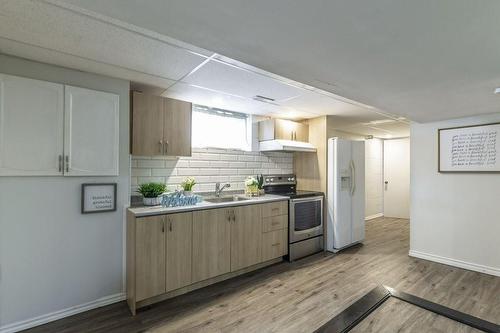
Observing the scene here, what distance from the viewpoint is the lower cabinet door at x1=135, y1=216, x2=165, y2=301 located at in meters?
2.25

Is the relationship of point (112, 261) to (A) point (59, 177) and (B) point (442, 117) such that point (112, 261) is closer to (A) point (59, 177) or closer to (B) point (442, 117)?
(A) point (59, 177)

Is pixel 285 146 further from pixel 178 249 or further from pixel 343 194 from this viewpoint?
pixel 178 249

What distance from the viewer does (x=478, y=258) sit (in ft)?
10.5

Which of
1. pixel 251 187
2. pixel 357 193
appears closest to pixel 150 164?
pixel 251 187

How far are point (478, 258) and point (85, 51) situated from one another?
4899 mm

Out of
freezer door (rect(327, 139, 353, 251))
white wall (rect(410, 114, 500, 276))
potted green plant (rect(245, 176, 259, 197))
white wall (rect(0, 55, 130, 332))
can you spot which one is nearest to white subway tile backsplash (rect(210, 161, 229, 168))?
potted green plant (rect(245, 176, 259, 197))

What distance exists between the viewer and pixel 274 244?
3350mm

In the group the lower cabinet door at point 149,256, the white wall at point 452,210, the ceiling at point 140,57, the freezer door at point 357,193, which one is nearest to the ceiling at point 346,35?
the ceiling at point 140,57

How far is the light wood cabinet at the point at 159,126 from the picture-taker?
261cm

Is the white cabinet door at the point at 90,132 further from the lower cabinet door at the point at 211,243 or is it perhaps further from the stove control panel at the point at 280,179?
the stove control panel at the point at 280,179

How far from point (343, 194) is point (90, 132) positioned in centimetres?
353

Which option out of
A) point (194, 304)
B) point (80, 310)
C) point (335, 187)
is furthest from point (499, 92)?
point (80, 310)

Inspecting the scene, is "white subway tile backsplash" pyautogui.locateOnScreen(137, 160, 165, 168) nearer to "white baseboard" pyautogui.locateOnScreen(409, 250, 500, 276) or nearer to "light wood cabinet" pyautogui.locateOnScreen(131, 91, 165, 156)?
"light wood cabinet" pyautogui.locateOnScreen(131, 91, 165, 156)

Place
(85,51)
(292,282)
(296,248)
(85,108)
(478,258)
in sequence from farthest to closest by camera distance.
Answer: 1. (296,248)
2. (478,258)
3. (292,282)
4. (85,108)
5. (85,51)
